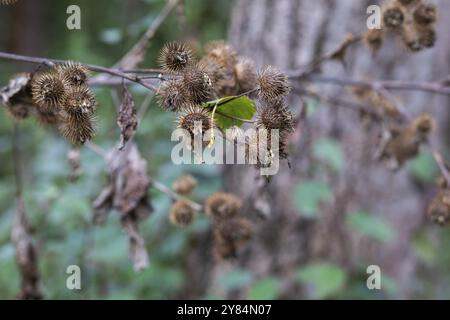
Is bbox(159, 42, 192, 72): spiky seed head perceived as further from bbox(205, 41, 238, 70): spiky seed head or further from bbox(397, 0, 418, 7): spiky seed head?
bbox(397, 0, 418, 7): spiky seed head

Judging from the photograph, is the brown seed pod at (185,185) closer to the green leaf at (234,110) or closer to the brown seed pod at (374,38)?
the green leaf at (234,110)

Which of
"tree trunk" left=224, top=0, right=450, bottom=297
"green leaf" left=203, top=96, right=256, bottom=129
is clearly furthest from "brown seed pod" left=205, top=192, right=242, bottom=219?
"tree trunk" left=224, top=0, right=450, bottom=297

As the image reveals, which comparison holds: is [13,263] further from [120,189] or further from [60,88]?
[60,88]

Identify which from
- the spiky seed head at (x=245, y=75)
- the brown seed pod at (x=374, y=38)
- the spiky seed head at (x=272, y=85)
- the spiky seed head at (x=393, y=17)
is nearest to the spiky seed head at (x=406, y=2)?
the spiky seed head at (x=393, y=17)

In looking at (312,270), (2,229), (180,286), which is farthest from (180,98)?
(2,229)
